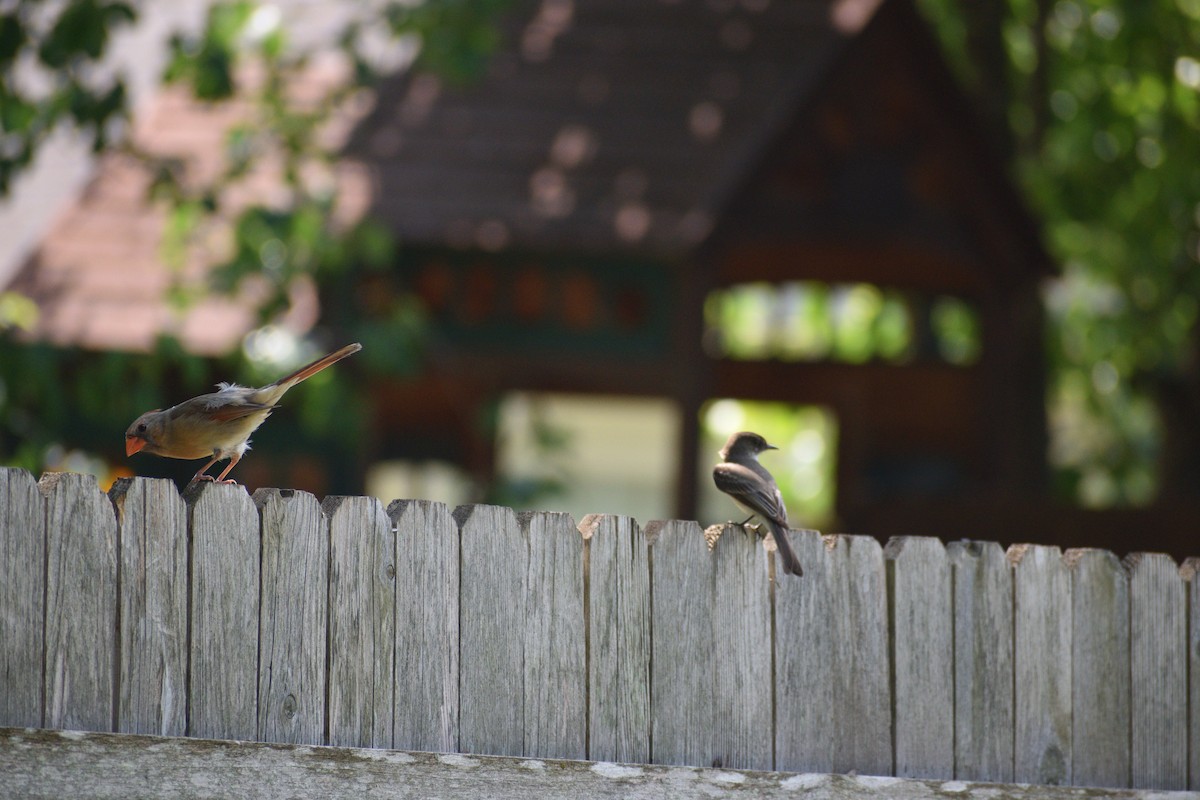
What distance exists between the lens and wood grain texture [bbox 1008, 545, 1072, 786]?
14.5 feet

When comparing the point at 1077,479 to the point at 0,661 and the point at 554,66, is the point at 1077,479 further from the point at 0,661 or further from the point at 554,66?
the point at 0,661

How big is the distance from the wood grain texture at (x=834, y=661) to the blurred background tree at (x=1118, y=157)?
788cm

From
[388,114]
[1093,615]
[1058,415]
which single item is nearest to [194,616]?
[1093,615]

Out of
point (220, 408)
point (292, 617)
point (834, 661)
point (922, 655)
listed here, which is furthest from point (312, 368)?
point (922, 655)

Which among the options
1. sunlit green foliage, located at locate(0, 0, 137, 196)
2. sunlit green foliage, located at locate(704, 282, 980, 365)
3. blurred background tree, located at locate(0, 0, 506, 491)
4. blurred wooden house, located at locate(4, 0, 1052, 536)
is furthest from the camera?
sunlit green foliage, located at locate(704, 282, 980, 365)

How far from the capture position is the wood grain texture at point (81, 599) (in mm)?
3801

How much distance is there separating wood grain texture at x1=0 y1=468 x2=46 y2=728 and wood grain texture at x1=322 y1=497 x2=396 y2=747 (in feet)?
2.51

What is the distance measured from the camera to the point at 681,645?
4180mm

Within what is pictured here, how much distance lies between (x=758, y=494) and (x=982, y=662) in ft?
2.85

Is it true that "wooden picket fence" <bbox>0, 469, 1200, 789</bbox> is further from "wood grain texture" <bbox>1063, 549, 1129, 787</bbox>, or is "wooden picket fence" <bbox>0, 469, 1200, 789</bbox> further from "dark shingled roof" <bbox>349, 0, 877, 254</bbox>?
"dark shingled roof" <bbox>349, 0, 877, 254</bbox>

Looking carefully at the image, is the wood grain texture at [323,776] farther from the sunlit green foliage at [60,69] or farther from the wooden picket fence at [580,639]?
the sunlit green foliage at [60,69]

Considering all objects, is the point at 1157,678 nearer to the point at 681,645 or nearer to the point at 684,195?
the point at 681,645

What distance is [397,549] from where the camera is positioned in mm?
3990

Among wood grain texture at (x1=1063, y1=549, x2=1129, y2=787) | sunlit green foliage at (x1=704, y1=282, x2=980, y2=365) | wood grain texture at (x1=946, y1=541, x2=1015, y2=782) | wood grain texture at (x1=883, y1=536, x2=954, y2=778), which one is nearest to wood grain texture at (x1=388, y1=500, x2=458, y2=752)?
wood grain texture at (x1=883, y1=536, x2=954, y2=778)
